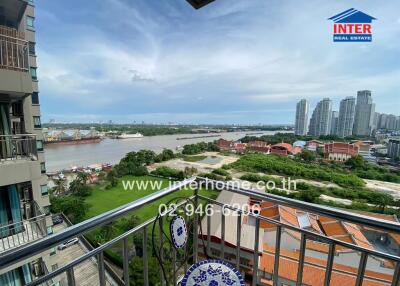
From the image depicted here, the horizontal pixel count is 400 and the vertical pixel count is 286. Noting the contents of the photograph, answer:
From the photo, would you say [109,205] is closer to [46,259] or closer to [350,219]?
[46,259]

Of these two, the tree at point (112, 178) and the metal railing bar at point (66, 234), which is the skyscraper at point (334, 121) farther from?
the metal railing bar at point (66, 234)

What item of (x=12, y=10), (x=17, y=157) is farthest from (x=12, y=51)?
(x=17, y=157)

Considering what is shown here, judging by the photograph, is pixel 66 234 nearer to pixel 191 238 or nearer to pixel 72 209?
pixel 191 238

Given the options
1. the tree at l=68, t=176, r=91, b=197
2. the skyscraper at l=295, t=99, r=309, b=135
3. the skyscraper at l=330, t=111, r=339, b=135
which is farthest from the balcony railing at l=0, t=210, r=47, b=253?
the skyscraper at l=295, t=99, r=309, b=135

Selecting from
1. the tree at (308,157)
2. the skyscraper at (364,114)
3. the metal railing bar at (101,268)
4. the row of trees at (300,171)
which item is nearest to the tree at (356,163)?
the row of trees at (300,171)

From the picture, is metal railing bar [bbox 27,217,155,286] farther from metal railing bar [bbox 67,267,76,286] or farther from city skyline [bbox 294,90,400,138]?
city skyline [bbox 294,90,400,138]

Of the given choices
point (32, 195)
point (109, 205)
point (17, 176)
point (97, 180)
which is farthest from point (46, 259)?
point (97, 180)
